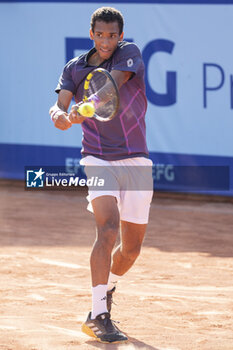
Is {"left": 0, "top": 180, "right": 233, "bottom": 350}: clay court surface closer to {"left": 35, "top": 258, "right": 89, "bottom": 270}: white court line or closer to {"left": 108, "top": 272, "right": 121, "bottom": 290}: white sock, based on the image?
{"left": 35, "top": 258, "right": 89, "bottom": 270}: white court line

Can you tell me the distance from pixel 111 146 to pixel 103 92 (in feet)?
1.13

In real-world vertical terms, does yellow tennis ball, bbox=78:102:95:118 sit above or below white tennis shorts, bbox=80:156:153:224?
above

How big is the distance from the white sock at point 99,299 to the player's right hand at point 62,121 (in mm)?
955

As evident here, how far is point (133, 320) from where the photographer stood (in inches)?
200

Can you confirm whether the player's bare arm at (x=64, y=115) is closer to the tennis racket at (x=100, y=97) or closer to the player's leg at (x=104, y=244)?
the tennis racket at (x=100, y=97)

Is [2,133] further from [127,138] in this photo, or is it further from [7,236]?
[127,138]

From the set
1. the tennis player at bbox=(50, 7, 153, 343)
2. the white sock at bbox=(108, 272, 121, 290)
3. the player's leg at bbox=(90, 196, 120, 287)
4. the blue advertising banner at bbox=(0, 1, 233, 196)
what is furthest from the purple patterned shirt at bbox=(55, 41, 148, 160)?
the blue advertising banner at bbox=(0, 1, 233, 196)

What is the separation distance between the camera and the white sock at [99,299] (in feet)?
15.0

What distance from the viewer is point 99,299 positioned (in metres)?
4.57

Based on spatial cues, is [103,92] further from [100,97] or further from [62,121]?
[62,121]

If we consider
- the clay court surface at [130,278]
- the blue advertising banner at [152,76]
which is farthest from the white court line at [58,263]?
the blue advertising banner at [152,76]

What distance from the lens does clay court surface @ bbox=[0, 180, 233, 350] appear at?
470cm

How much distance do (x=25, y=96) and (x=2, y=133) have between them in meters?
0.64

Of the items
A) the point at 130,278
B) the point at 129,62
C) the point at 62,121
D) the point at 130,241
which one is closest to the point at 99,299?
the point at 130,241
